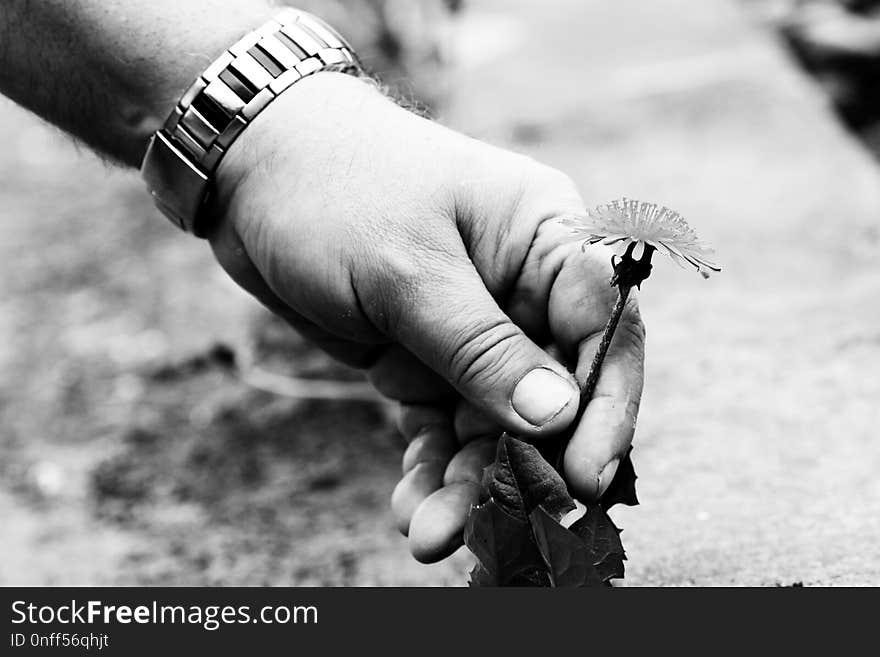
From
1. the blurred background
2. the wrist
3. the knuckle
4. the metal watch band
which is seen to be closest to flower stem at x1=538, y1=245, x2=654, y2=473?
the knuckle

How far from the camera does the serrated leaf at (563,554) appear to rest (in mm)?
1176

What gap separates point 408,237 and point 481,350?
0.19 metres

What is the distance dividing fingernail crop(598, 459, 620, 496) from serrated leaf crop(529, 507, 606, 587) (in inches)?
4.4

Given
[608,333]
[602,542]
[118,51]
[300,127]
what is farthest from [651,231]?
[118,51]

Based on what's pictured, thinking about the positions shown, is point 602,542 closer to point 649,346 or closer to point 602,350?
point 602,350

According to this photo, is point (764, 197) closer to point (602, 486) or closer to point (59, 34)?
point (602, 486)

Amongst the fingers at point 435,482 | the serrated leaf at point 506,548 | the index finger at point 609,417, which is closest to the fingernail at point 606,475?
the index finger at point 609,417

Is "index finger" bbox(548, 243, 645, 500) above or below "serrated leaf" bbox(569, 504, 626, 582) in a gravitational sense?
above

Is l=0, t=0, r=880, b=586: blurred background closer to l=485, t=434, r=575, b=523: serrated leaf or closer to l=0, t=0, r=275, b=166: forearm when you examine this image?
l=0, t=0, r=275, b=166: forearm

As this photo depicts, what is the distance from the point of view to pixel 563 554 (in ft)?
3.90

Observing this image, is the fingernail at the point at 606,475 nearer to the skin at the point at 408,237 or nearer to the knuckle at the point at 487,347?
the skin at the point at 408,237

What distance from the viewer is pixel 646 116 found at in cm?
326

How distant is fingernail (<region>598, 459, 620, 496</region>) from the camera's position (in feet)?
4.18

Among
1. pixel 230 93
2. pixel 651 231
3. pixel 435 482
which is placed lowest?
pixel 435 482
